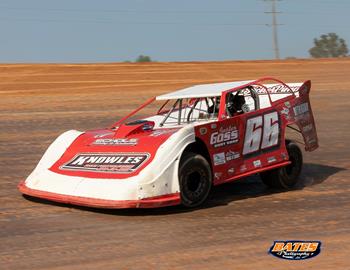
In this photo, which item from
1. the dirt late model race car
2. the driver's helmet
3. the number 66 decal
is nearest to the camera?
the dirt late model race car

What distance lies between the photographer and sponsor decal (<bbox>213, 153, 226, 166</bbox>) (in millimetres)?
7820

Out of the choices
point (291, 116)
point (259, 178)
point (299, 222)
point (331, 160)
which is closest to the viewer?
point (299, 222)

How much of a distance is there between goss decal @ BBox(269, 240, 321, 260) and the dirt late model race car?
62.3 inches

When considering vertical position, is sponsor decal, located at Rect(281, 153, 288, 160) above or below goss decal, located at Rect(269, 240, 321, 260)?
above

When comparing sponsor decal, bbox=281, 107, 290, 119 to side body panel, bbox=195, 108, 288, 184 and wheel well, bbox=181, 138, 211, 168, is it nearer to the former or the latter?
side body panel, bbox=195, 108, 288, 184

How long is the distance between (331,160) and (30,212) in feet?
18.6

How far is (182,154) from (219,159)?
0.55 meters

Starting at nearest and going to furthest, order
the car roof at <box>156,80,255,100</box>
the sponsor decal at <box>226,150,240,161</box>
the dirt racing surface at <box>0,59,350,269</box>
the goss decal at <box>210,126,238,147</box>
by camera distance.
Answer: the dirt racing surface at <box>0,59,350,269</box> → the goss decal at <box>210,126,238,147</box> → the sponsor decal at <box>226,150,240,161</box> → the car roof at <box>156,80,255,100</box>

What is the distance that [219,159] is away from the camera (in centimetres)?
786

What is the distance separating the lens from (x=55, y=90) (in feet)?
65.9

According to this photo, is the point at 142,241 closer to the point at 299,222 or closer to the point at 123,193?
the point at 123,193

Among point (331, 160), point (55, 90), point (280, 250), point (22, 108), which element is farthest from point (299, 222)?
point (55, 90)

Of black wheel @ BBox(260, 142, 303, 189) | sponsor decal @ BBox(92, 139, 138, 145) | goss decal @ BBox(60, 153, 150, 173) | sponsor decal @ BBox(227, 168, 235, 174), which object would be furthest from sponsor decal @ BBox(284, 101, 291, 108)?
goss decal @ BBox(60, 153, 150, 173)

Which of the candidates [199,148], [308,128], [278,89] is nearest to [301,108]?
[308,128]
